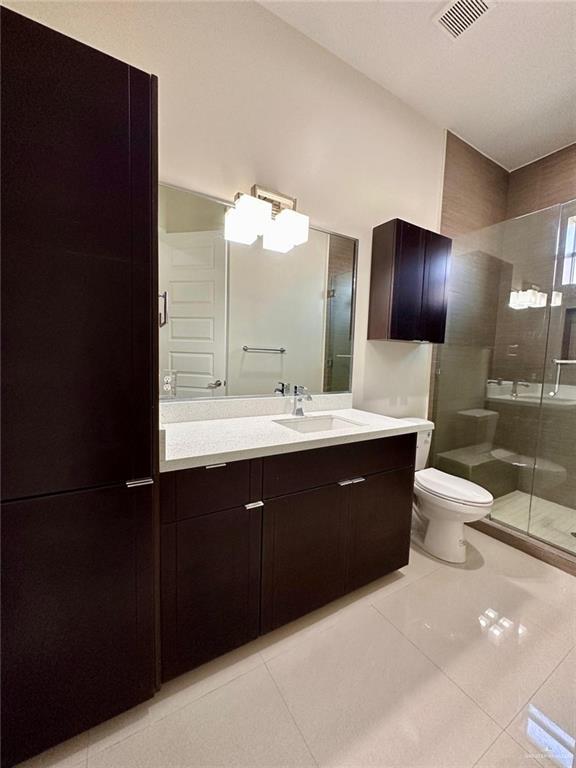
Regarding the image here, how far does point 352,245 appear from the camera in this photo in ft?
6.65

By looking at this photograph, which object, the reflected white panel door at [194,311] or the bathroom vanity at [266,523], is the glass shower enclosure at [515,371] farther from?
the reflected white panel door at [194,311]

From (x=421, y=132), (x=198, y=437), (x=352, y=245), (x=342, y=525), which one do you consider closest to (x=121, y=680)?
(x=198, y=437)

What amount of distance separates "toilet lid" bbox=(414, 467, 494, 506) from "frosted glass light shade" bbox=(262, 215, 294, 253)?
1656 mm

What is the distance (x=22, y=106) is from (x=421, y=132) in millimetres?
2420

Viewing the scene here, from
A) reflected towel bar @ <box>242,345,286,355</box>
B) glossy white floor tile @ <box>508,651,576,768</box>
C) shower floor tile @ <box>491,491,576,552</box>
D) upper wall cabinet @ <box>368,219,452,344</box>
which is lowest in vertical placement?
glossy white floor tile @ <box>508,651,576,768</box>

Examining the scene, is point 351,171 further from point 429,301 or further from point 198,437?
point 198,437

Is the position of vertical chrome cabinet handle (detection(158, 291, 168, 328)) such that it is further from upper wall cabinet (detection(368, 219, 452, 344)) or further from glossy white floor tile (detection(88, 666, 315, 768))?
glossy white floor tile (detection(88, 666, 315, 768))

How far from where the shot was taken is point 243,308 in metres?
1.69

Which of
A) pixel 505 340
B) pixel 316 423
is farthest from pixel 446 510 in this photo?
pixel 505 340

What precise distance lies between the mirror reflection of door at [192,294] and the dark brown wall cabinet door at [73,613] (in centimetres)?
72

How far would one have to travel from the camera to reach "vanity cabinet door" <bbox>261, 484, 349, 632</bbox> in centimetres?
125

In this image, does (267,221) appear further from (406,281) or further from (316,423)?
(316,423)

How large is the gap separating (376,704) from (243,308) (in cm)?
174

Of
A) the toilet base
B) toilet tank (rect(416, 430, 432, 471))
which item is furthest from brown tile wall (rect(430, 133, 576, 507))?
the toilet base
